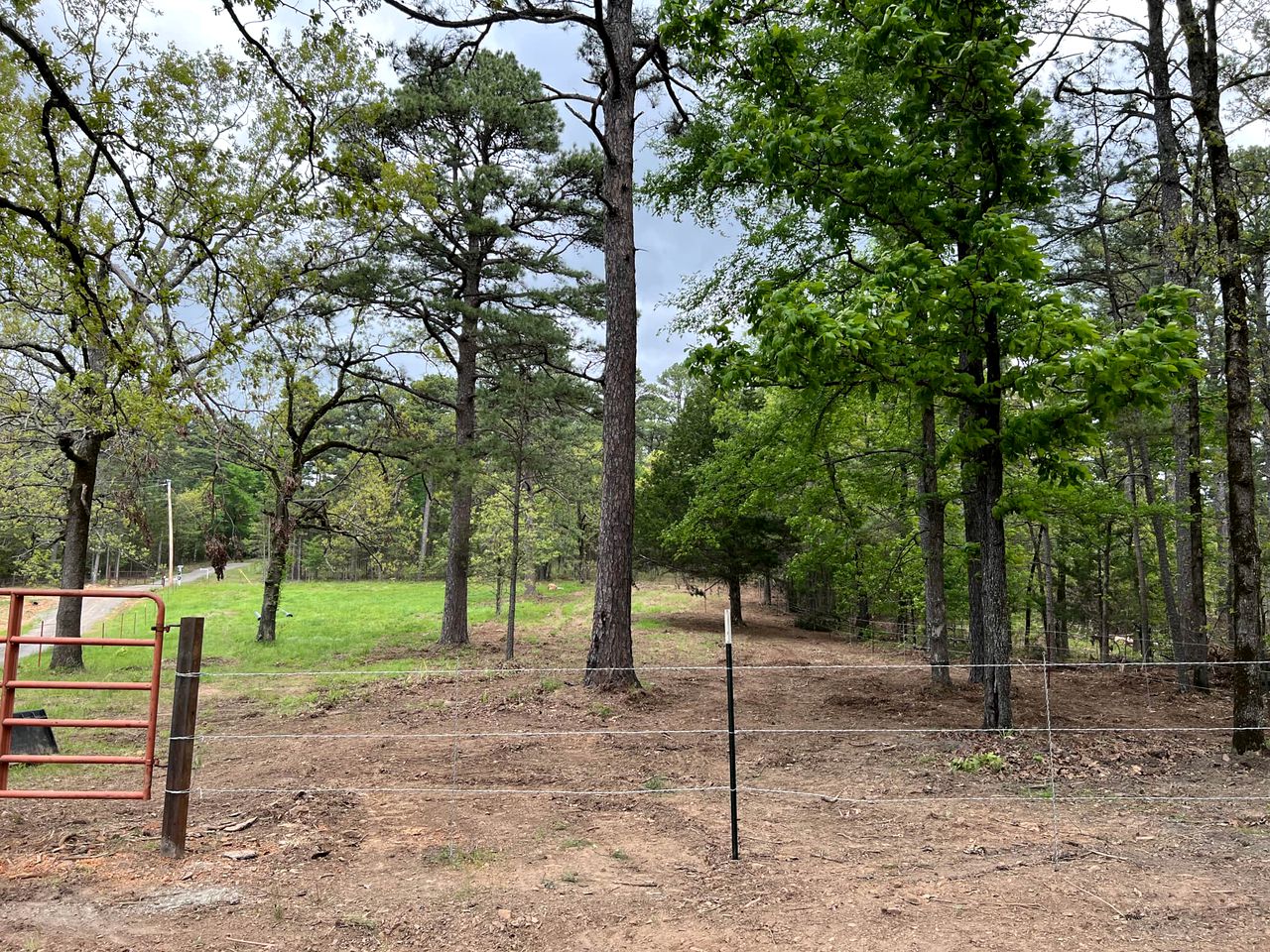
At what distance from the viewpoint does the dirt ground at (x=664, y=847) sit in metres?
3.74

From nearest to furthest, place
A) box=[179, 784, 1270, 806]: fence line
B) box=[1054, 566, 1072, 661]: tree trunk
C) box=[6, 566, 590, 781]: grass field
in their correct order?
box=[179, 784, 1270, 806]: fence line → box=[6, 566, 590, 781]: grass field → box=[1054, 566, 1072, 661]: tree trunk

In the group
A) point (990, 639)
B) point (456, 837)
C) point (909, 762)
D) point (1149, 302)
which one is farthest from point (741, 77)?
point (456, 837)

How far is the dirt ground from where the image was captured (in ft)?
12.3

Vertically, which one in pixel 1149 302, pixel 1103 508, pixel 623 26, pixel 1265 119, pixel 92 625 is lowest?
pixel 92 625

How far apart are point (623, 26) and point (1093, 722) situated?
39.8 ft

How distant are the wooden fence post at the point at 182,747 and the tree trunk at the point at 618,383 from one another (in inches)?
231

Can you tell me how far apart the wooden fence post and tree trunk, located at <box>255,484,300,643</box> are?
1086cm

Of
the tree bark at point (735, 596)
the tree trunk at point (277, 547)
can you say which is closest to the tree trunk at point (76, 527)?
the tree trunk at point (277, 547)

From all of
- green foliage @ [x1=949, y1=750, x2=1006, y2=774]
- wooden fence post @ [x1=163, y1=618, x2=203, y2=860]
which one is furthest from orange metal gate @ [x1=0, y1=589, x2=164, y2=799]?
green foliage @ [x1=949, y1=750, x2=1006, y2=774]

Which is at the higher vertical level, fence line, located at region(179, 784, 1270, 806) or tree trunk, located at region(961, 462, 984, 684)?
tree trunk, located at region(961, 462, 984, 684)

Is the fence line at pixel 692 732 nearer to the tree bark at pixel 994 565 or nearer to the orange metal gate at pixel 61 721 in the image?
the tree bark at pixel 994 565

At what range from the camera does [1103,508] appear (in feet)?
37.7

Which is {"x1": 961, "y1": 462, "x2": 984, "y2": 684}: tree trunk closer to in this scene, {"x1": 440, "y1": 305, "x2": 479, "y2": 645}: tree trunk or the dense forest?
the dense forest

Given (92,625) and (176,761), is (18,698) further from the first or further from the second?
(92,625)
